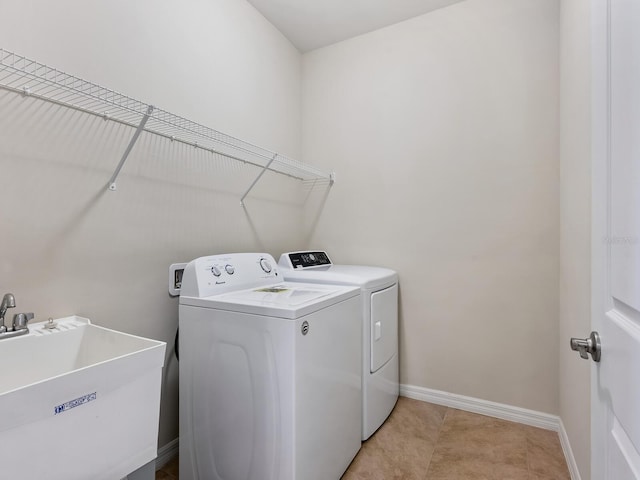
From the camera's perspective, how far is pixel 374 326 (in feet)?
6.05

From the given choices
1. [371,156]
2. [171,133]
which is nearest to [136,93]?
[171,133]

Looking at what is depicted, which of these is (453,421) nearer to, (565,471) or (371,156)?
(565,471)

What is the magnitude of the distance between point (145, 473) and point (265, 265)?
Result: 1110 mm

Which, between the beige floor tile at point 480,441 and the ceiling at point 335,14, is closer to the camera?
the beige floor tile at point 480,441

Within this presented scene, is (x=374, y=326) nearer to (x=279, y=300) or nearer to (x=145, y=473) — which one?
(x=279, y=300)

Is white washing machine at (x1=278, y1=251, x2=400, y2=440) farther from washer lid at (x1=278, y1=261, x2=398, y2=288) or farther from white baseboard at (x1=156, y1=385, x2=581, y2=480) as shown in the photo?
white baseboard at (x1=156, y1=385, x2=581, y2=480)

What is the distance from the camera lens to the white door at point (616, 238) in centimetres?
53

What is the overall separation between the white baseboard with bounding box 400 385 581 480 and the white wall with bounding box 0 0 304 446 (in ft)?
4.85

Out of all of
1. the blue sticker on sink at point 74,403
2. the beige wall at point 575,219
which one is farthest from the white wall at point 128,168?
the beige wall at point 575,219

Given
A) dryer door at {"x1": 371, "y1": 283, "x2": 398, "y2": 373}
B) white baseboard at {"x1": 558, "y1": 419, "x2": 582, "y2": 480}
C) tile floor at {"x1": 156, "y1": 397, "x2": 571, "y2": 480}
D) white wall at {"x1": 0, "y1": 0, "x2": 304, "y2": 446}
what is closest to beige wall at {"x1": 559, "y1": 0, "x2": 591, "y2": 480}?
white baseboard at {"x1": 558, "y1": 419, "x2": 582, "y2": 480}

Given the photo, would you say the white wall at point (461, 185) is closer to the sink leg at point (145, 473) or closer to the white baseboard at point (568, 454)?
the white baseboard at point (568, 454)

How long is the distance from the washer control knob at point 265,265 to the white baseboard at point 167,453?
3.16ft

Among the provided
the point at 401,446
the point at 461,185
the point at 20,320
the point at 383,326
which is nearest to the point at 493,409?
the point at 401,446

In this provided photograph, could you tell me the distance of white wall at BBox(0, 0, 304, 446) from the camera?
1155 mm
